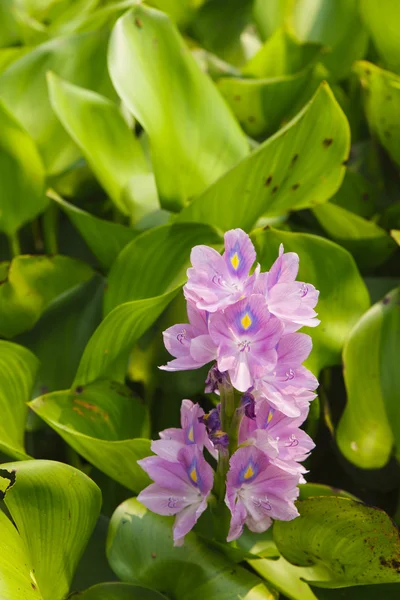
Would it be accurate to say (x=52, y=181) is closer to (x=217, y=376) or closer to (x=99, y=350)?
(x=99, y=350)

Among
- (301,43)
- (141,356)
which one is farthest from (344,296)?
(301,43)

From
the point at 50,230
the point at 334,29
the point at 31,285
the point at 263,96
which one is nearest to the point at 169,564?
the point at 31,285

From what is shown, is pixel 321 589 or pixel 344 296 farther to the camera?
pixel 344 296

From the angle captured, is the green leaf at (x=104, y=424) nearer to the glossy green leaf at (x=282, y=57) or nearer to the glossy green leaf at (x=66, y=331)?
the glossy green leaf at (x=66, y=331)

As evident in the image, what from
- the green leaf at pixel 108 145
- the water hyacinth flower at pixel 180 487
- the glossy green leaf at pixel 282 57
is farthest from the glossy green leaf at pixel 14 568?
the glossy green leaf at pixel 282 57

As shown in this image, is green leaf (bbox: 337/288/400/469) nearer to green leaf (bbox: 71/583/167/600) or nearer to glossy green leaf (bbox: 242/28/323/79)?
green leaf (bbox: 71/583/167/600)

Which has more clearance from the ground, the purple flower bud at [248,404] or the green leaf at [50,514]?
the purple flower bud at [248,404]
